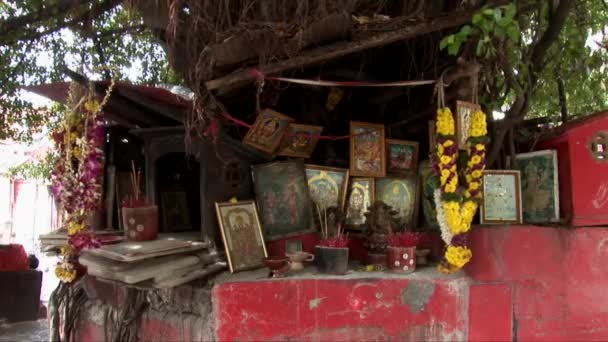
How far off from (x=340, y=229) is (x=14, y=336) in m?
6.29

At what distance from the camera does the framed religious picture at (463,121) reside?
4.15 meters

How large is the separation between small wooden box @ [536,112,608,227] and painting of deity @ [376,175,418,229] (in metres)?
1.35

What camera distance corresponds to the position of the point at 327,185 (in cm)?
511

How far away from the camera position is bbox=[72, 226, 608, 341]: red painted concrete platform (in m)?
4.02

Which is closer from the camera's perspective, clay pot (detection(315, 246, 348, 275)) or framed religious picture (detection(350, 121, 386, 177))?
clay pot (detection(315, 246, 348, 275))

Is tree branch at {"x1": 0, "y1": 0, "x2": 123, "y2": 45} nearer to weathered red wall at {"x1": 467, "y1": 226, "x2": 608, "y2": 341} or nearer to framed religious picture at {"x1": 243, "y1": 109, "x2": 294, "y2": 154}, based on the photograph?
framed religious picture at {"x1": 243, "y1": 109, "x2": 294, "y2": 154}

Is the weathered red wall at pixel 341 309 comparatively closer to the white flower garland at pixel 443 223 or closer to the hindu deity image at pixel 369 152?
the white flower garland at pixel 443 223

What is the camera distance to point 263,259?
4.23 m

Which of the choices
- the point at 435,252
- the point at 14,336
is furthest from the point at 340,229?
the point at 14,336

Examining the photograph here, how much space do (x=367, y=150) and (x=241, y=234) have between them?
5.17 ft

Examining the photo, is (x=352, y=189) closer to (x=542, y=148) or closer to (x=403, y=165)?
(x=403, y=165)

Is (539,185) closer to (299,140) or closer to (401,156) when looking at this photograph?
(401,156)

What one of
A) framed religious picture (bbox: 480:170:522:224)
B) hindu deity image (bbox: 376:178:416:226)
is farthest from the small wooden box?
hindu deity image (bbox: 376:178:416:226)

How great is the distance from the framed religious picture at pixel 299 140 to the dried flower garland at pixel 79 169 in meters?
1.66
